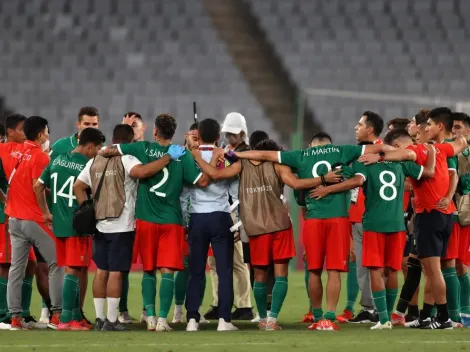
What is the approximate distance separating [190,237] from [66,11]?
15.7 metres

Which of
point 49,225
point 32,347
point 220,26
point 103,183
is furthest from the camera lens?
point 220,26

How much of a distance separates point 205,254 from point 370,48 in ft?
50.7

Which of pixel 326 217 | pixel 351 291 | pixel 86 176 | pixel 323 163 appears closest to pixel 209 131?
pixel 323 163

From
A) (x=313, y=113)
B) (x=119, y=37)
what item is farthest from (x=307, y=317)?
(x=119, y=37)

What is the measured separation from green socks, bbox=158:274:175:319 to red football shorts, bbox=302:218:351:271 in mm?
1194

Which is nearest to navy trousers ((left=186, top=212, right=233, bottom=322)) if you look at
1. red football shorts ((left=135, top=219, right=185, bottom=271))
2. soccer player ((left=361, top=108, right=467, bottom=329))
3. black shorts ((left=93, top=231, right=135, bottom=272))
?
red football shorts ((left=135, top=219, right=185, bottom=271))

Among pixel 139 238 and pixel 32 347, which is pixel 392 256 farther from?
pixel 32 347

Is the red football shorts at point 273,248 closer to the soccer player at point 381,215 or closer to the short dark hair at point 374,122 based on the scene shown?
the soccer player at point 381,215

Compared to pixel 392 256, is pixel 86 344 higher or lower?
lower

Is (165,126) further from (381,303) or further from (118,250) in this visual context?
(381,303)

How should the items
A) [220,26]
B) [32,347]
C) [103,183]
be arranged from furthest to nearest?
1. [220,26]
2. [103,183]
3. [32,347]

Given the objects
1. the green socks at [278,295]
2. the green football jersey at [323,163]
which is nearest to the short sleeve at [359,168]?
the green football jersey at [323,163]

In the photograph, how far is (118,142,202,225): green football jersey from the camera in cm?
907

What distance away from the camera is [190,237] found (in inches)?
362
